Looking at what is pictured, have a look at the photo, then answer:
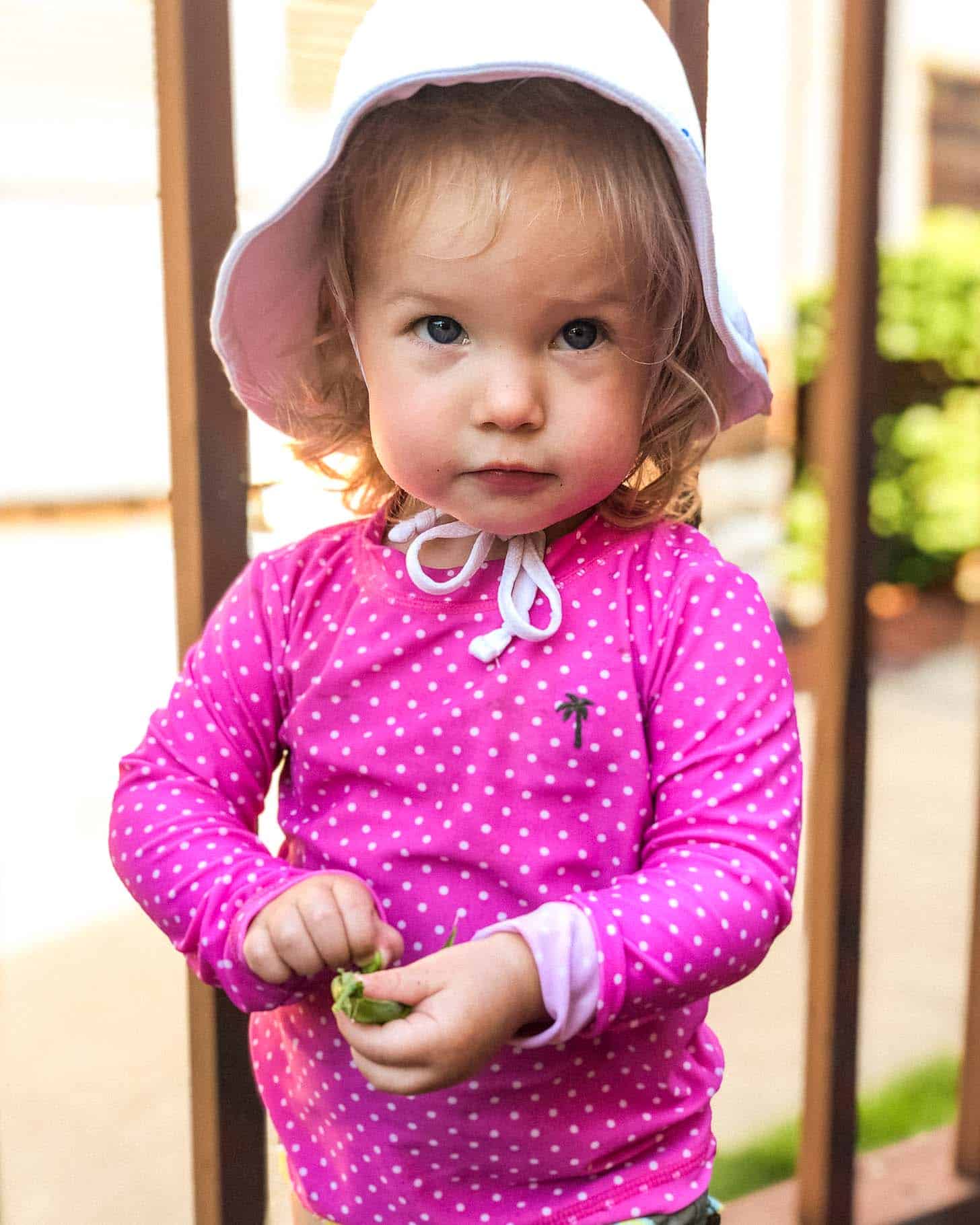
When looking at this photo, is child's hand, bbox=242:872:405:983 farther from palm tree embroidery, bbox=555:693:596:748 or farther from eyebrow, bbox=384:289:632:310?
eyebrow, bbox=384:289:632:310

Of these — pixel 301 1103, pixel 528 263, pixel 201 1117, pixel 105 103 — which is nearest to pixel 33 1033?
pixel 201 1117

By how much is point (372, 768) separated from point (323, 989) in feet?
0.58

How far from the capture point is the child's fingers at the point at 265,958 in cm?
Answer: 95

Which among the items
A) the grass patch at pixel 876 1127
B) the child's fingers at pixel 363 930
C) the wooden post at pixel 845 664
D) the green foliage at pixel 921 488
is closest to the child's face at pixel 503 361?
the child's fingers at pixel 363 930

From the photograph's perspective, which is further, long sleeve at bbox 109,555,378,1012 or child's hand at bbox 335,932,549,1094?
long sleeve at bbox 109,555,378,1012

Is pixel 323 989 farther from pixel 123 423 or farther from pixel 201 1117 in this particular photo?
pixel 123 423

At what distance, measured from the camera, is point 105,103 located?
4.71 metres

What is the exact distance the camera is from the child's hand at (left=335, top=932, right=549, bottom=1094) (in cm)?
87

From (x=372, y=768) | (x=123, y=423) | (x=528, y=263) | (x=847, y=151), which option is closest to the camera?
(x=528, y=263)

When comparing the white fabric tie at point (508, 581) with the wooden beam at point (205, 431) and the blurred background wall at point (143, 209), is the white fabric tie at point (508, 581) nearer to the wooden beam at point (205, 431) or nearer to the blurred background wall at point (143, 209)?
the wooden beam at point (205, 431)

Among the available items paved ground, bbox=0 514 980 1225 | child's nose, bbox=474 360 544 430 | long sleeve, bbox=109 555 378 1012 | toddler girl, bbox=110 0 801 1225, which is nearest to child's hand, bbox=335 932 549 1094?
toddler girl, bbox=110 0 801 1225

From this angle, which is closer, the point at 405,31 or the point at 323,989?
the point at 405,31

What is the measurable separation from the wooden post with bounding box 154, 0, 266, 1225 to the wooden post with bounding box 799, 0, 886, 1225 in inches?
25.6

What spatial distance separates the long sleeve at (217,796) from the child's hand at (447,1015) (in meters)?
0.13
